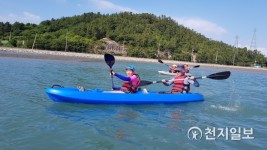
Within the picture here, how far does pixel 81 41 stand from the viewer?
71375 millimetres

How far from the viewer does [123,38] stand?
294 ft

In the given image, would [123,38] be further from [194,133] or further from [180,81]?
[194,133]

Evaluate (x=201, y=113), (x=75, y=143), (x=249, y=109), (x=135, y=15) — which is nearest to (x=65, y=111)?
(x=75, y=143)

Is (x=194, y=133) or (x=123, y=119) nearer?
(x=194, y=133)

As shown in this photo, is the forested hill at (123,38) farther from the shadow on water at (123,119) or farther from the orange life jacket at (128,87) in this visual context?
the shadow on water at (123,119)

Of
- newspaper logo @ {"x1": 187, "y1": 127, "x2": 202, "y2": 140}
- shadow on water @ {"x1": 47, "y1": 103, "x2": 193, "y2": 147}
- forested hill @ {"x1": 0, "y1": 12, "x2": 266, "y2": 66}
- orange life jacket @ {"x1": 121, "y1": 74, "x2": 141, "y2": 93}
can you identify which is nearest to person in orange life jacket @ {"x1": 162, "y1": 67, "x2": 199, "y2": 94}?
shadow on water @ {"x1": 47, "y1": 103, "x2": 193, "y2": 147}

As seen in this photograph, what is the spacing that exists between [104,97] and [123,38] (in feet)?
259

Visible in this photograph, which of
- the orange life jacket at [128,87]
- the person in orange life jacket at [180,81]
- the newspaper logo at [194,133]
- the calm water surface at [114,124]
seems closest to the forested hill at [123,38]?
the person in orange life jacket at [180,81]

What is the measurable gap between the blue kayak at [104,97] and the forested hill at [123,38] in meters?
50.5

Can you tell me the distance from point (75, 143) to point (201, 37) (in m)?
118

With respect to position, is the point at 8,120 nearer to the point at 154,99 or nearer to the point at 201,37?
the point at 154,99

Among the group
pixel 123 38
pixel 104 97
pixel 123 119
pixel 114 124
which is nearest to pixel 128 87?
pixel 104 97

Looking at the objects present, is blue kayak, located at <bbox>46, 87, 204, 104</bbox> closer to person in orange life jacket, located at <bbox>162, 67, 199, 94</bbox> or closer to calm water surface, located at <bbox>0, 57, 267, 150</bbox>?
calm water surface, located at <bbox>0, 57, 267, 150</bbox>

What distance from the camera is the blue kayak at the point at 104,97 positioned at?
11.1 m
